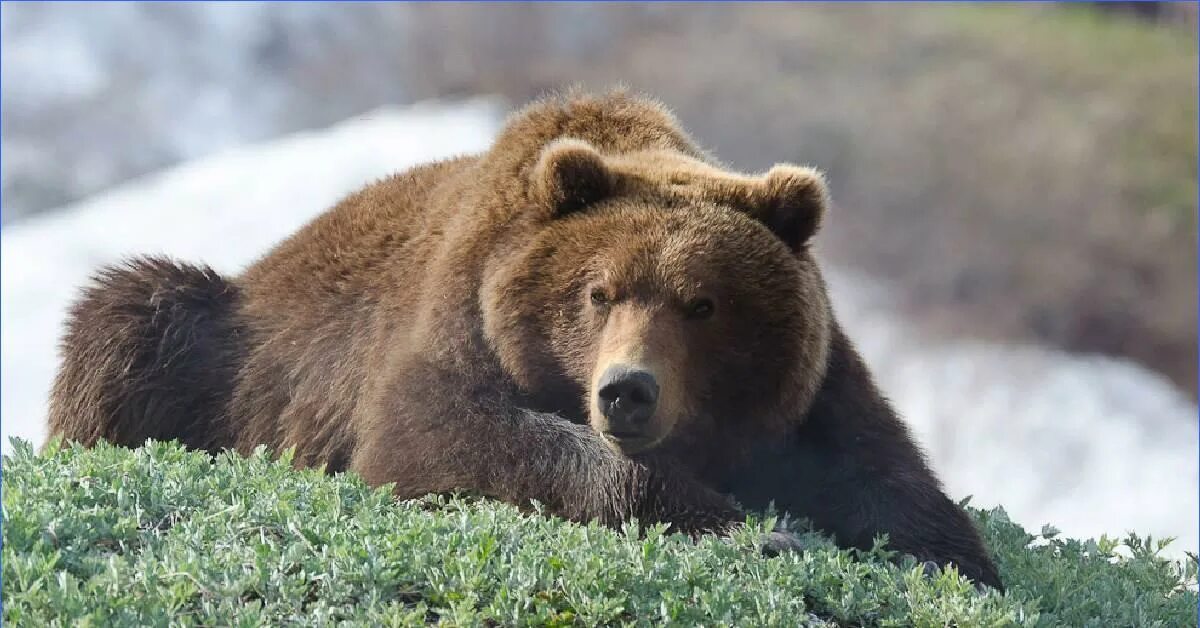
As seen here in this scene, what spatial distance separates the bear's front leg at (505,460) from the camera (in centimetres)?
492

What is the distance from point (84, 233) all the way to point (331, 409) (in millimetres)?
12944

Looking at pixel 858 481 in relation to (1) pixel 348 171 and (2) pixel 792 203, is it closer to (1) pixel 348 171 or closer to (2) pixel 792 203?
(2) pixel 792 203

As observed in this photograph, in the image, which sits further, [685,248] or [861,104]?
[861,104]

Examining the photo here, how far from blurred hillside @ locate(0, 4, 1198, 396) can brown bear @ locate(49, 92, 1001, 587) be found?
40.8ft

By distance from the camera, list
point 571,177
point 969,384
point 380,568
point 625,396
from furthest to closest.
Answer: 1. point 969,384
2. point 571,177
3. point 625,396
4. point 380,568

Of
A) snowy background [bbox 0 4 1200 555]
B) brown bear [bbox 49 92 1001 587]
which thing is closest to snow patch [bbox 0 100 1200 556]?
snowy background [bbox 0 4 1200 555]

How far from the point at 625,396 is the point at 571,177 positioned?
1121 mm

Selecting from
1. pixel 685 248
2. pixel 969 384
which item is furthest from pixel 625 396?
pixel 969 384

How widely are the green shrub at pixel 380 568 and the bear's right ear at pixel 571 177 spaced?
49.2 inches

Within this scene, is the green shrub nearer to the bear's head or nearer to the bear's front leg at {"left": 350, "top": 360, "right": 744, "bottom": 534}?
the bear's front leg at {"left": 350, "top": 360, "right": 744, "bottom": 534}

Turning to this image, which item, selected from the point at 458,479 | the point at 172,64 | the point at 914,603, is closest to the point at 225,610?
the point at 458,479

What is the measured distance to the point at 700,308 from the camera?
5.19 m

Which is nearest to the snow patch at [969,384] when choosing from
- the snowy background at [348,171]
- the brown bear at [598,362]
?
the snowy background at [348,171]

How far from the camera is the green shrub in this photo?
3811mm
